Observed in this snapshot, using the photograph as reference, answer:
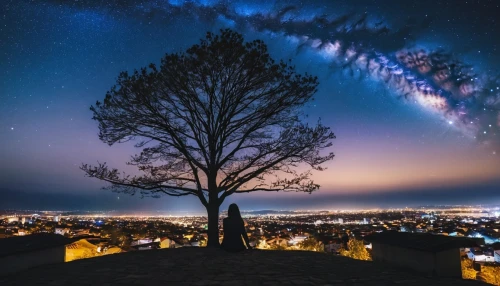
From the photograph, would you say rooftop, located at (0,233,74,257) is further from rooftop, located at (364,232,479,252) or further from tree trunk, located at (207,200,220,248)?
rooftop, located at (364,232,479,252)

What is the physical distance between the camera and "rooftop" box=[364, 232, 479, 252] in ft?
25.5

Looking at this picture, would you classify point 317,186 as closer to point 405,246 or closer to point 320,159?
point 320,159

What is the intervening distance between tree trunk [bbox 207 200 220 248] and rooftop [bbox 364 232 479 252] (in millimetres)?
6719

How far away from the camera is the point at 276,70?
15.6 meters

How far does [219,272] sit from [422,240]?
527 centimetres

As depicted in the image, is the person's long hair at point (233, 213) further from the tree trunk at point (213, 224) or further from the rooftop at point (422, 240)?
the rooftop at point (422, 240)

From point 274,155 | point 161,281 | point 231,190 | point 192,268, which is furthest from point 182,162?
point 161,281

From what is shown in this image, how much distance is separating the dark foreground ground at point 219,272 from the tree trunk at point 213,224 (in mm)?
3949

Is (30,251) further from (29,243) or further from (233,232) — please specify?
(233,232)

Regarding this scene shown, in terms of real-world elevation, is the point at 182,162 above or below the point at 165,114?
below

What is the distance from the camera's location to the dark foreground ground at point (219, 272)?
7.11 metres

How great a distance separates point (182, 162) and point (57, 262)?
7.17 meters

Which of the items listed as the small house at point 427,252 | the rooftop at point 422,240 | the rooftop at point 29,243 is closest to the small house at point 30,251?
the rooftop at point 29,243

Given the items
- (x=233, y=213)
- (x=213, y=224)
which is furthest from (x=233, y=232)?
(x=213, y=224)
